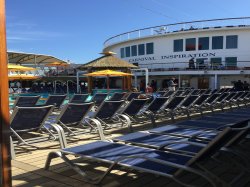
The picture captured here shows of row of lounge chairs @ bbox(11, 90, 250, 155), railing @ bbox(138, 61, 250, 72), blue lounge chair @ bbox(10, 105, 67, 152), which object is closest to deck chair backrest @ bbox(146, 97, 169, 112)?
row of lounge chairs @ bbox(11, 90, 250, 155)

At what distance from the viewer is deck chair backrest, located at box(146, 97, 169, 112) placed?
6918 millimetres

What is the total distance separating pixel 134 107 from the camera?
254 inches

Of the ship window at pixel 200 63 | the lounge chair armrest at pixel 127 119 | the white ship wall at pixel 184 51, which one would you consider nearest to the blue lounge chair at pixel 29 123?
the lounge chair armrest at pixel 127 119

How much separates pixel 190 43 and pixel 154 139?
2562 centimetres

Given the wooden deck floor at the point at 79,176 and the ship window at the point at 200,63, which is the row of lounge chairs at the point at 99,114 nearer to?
the wooden deck floor at the point at 79,176

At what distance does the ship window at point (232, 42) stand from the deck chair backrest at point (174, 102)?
70.5 ft

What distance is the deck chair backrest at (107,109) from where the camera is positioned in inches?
218

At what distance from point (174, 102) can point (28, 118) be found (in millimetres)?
3973

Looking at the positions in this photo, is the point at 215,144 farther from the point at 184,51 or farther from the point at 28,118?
the point at 184,51

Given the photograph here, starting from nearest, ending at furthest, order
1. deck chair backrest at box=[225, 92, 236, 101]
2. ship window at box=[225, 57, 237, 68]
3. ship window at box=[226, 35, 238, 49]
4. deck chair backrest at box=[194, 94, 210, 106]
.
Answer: deck chair backrest at box=[194, 94, 210, 106], deck chair backrest at box=[225, 92, 236, 101], ship window at box=[225, 57, 237, 68], ship window at box=[226, 35, 238, 49]

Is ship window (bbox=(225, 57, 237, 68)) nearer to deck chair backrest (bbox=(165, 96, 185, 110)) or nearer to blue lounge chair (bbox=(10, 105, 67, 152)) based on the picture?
deck chair backrest (bbox=(165, 96, 185, 110))

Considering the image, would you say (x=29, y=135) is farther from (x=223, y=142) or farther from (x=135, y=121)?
(x=223, y=142)

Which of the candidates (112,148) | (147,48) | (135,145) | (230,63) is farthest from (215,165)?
(147,48)

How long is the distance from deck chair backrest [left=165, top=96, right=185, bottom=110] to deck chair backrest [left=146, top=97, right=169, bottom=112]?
0.26m
